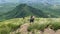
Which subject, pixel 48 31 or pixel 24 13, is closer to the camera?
pixel 48 31

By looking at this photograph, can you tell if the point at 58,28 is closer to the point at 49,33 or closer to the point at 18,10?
the point at 49,33

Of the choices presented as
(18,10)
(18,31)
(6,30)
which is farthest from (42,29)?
(18,10)

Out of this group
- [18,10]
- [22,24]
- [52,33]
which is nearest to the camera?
[52,33]

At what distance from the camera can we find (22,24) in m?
11.1

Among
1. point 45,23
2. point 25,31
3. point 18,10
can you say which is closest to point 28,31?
point 25,31

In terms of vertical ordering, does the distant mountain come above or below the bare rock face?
below

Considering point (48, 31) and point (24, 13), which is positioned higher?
point (48, 31)

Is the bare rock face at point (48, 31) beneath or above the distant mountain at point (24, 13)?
above

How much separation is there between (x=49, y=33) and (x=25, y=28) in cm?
137

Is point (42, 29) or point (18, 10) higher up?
point (42, 29)

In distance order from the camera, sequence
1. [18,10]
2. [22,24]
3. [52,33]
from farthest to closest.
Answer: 1. [18,10]
2. [22,24]
3. [52,33]

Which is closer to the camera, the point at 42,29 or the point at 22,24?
the point at 42,29

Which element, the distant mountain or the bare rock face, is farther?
the distant mountain

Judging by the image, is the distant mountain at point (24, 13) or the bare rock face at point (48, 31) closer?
the bare rock face at point (48, 31)
